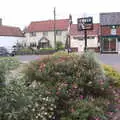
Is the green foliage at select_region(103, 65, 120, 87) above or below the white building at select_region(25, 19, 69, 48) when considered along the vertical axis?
below

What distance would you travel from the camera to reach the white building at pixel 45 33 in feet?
230

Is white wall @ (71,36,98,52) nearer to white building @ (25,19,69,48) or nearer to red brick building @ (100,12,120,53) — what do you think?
white building @ (25,19,69,48)

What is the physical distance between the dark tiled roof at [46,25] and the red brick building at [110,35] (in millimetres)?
17551

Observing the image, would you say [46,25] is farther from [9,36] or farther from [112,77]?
[112,77]

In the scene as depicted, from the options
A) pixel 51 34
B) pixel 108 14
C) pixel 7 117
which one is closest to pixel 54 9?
pixel 51 34

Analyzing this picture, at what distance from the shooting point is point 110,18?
175 ft

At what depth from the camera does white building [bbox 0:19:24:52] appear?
227 feet

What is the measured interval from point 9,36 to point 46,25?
28.6ft

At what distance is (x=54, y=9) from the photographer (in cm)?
6681

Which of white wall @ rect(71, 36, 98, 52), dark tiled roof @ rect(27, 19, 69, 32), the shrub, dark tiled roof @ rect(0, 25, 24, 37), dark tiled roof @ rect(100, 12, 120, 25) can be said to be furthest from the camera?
dark tiled roof @ rect(27, 19, 69, 32)

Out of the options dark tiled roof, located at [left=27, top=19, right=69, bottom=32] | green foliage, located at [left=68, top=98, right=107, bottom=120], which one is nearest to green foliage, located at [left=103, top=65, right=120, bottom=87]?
green foliage, located at [left=68, top=98, right=107, bottom=120]

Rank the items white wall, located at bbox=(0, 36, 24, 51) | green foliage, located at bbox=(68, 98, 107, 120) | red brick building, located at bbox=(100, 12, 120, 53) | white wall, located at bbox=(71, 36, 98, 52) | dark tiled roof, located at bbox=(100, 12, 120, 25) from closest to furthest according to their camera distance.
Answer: green foliage, located at bbox=(68, 98, 107, 120) → red brick building, located at bbox=(100, 12, 120, 53) → dark tiled roof, located at bbox=(100, 12, 120, 25) → white wall, located at bbox=(71, 36, 98, 52) → white wall, located at bbox=(0, 36, 24, 51)

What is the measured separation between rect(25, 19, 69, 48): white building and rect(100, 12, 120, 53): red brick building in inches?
679

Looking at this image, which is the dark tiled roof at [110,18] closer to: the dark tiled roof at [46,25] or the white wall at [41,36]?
the dark tiled roof at [46,25]
